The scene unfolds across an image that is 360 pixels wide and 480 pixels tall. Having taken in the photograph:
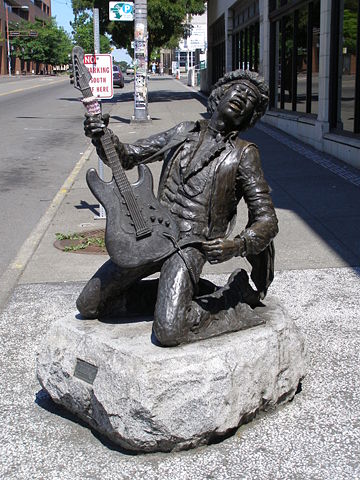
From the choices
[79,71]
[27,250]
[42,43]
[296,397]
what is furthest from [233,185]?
[42,43]

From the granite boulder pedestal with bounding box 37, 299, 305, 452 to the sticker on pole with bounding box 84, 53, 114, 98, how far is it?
15.3 feet

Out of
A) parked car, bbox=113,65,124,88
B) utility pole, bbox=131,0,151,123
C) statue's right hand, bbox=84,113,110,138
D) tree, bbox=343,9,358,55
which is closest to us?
statue's right hand, bbox=84,113,110,138

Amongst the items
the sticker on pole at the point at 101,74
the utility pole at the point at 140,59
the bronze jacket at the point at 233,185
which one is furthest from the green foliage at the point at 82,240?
the utility pole at the point at 140,59

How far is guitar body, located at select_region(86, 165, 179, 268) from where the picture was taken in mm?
3643

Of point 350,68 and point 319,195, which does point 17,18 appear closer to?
point 350,68

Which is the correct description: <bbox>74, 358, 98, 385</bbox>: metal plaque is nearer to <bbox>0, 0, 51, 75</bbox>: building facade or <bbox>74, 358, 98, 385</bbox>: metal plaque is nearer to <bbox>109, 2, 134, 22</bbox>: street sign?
<bbox>109, 2, 134, 22</bbox>: street sign

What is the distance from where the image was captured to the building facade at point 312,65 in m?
12.6

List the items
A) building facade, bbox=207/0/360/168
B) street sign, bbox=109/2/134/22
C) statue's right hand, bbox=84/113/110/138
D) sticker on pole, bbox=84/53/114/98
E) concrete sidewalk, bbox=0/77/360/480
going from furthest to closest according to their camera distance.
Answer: street sign, bbox=109/2/134/22 < building facade, bbox=207/0/360/168 < sticker on pole, bbox=84/53/114/98 < statue's right hand, bbox=84/113/110/138 < concrete sidewalk, bbox=0/77/360/480

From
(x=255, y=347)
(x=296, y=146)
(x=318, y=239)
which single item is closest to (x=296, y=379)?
(x=255, y=347)

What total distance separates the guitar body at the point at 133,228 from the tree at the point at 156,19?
81.9ft

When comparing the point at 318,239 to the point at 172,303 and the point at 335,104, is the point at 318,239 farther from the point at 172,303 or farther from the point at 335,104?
the point at 335,104

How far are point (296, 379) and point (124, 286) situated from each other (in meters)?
1.15

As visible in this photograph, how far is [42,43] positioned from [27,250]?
97052mm

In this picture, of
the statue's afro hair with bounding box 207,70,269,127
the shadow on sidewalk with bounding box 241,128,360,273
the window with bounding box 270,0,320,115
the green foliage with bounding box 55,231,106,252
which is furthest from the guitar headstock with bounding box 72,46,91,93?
the window with bounding box 270,0,320,115
